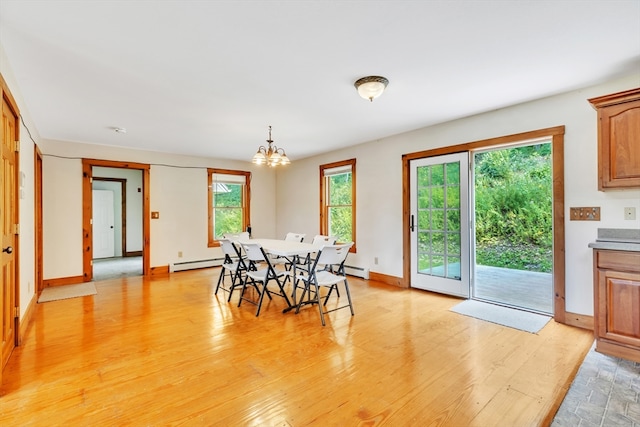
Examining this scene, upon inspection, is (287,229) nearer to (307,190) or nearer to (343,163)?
(307,190)

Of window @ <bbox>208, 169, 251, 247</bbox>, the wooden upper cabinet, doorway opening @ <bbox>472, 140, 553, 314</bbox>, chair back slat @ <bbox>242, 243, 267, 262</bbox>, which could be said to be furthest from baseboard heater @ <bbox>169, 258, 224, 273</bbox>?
the wooden upper cabinet

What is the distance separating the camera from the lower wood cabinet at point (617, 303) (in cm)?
233

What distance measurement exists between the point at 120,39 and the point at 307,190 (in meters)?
4.63

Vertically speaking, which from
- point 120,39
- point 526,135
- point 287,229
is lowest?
point 287,229

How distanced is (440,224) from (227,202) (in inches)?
178

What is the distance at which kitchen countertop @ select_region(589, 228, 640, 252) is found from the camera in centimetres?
234

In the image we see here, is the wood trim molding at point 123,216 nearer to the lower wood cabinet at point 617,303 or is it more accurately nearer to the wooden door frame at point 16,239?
the wooden door frame at point 16,239

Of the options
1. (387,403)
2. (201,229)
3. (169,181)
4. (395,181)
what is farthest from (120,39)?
(201,229)

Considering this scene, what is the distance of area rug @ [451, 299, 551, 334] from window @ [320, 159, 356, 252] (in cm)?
220

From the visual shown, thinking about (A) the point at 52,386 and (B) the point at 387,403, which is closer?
(B) the point at 387,403

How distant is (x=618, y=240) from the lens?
8.75 ft

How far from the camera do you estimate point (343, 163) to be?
5691mm

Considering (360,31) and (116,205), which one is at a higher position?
(360,31)

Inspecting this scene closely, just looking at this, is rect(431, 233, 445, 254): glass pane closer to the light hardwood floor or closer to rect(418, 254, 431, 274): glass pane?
rect(418, 254, 431, 274): glass pane
